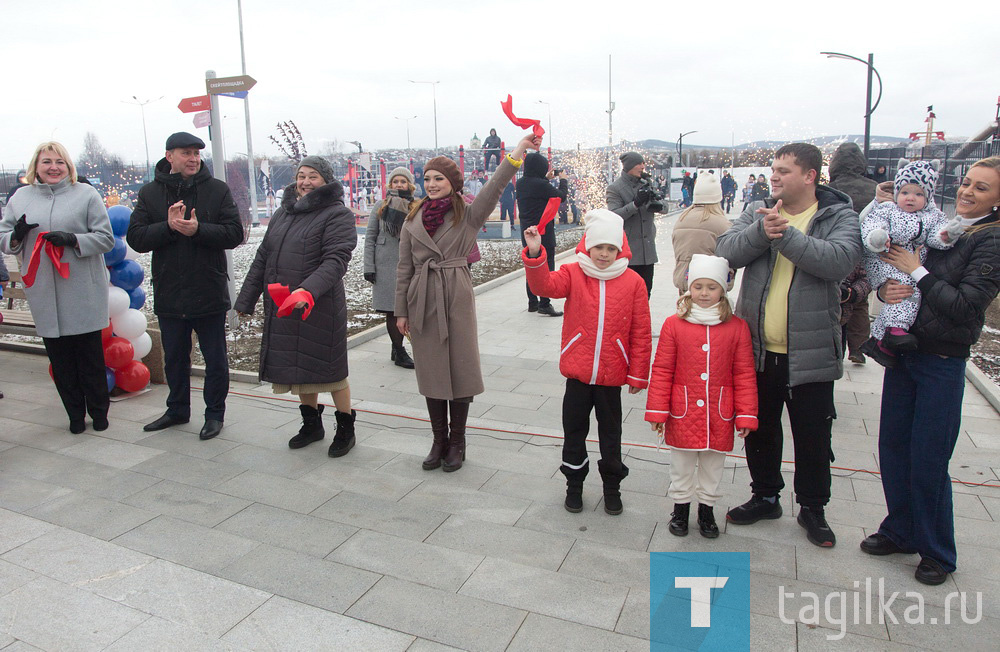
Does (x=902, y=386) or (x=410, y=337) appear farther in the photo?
(x=410, y=337)

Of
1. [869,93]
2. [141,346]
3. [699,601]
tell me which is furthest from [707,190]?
[869,93]

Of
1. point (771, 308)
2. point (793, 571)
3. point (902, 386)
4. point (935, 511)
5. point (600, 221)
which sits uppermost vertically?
point (600, 221)

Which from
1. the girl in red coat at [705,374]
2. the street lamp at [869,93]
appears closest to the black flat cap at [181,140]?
the girl in red coat at [705,374]

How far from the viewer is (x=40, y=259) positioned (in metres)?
4.62

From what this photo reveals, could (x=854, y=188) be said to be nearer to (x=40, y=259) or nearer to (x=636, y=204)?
(x=636, y=204)

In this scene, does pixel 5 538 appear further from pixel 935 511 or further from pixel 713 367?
pixel 935 511

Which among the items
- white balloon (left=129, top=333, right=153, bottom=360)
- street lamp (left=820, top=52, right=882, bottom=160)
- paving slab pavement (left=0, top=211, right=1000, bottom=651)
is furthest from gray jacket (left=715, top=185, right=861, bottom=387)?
street lamp (left=820, top=52, right=882, bottom=160)

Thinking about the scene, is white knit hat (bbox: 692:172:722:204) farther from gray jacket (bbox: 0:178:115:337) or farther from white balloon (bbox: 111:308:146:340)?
white balloon (bbox: 111:308:146:340)

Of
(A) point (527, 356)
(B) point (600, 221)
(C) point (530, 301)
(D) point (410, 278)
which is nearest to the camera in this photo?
(B) point (600, 221)

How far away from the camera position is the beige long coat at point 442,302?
13.2 feet

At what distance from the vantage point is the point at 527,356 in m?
6.91

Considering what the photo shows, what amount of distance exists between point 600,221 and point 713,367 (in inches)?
34.8

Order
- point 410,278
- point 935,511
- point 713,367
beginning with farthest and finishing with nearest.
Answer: point 410,278, point 713,367, point 935,511

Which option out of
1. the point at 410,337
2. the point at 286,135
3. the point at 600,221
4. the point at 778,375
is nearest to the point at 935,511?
the point at 778,375
